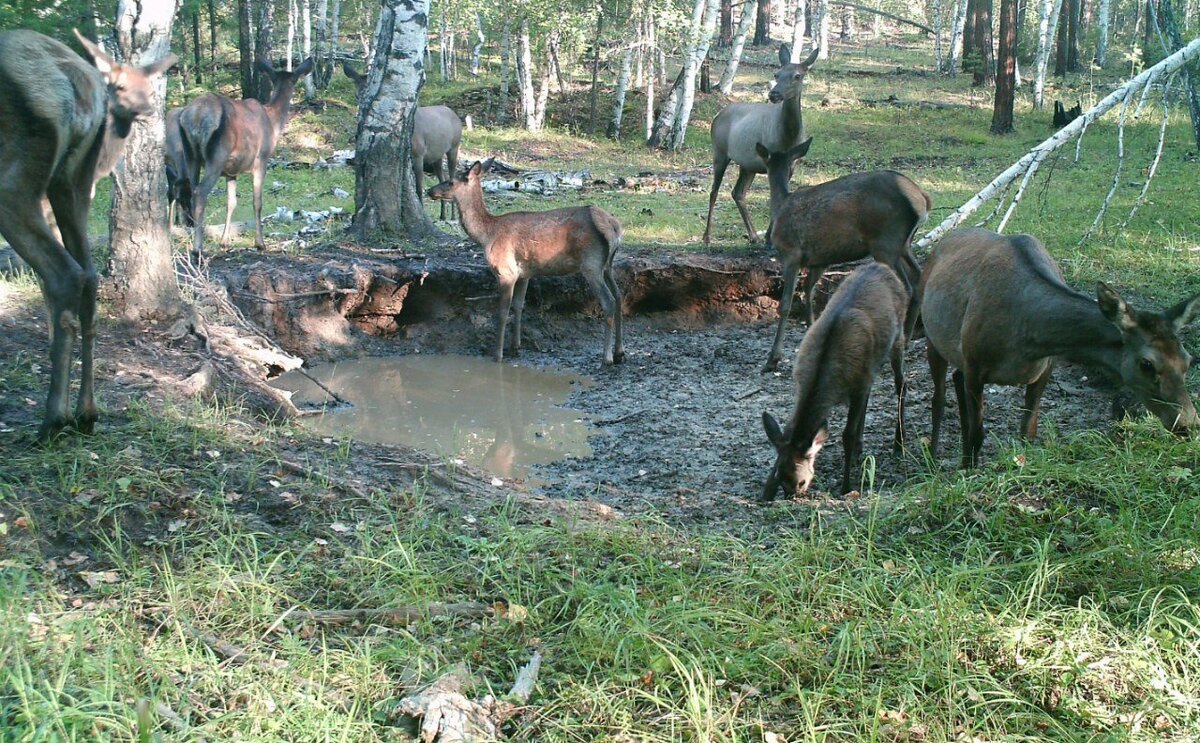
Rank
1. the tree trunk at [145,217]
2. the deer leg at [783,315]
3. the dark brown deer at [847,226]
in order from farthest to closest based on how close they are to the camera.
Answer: the deer leg at [783,315], the dark brown deer at [847,226], the tree trunk at [145,217]

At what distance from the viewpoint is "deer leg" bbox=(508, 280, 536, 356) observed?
36.1 feet

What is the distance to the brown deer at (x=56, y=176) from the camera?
507 cm

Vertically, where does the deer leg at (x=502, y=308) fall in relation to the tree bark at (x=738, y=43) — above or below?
below

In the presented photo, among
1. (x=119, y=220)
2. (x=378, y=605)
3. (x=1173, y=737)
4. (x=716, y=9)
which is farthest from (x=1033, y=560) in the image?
(x=716, y=9)

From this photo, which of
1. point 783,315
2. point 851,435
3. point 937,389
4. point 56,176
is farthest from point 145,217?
point 937,389

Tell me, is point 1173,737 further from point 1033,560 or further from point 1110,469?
point 1110,469

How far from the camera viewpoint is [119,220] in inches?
309

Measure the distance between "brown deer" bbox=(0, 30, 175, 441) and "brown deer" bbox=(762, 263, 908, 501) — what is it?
3951 millimetres

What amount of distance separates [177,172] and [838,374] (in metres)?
9.35

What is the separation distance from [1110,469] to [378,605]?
3767mm

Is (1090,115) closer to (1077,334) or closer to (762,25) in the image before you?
(1077,334)

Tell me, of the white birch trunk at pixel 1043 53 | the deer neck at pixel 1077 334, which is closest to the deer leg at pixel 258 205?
the deer neck at pixel 1077 334

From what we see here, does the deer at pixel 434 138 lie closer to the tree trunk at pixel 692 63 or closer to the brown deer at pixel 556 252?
the brown deer at pixel 556 252

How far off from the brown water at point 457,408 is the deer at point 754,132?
12.1ft
